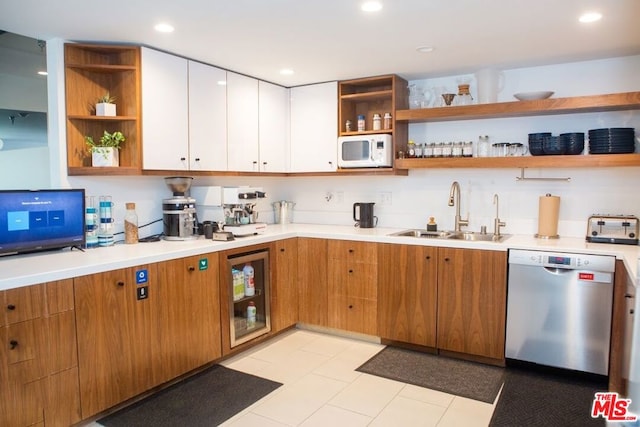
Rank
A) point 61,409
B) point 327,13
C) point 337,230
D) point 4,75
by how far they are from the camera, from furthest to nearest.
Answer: point 337,230, point 4,75, point 327,13, point 61,409

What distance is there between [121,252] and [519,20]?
8.87 feet

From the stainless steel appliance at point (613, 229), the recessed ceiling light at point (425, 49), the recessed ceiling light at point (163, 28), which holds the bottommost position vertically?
the stainless steel appliance at point (613, 229)

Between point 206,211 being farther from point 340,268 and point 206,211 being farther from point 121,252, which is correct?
point 340,268

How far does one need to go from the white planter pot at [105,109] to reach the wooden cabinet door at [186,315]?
3.57ft

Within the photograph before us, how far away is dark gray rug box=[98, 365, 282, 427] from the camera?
100 inches

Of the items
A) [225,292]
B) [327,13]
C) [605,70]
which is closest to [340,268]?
[225,292]

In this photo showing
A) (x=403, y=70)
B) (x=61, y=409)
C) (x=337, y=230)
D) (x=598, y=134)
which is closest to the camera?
(x=61, y=409)

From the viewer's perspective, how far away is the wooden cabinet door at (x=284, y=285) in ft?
12.3

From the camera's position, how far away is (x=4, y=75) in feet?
11.2

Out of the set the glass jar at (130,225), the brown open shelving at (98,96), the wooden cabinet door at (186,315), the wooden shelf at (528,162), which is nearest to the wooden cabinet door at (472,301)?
the wooden shelf at (528,162)

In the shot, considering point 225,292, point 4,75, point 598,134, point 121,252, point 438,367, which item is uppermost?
point 4,75

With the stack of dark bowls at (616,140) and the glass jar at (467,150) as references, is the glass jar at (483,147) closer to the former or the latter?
the glass jar at (467,150)

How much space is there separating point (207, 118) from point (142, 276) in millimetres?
1420

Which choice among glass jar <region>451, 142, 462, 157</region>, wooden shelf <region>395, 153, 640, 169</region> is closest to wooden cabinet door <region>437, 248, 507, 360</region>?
wooden shelf <region>395, 153, 640, 169</region>
